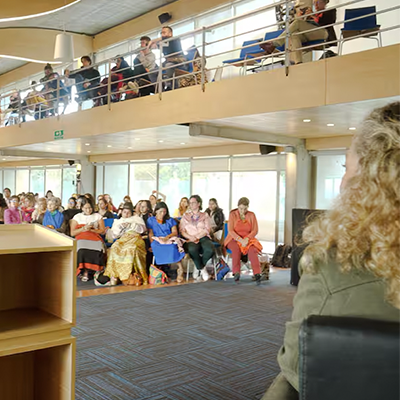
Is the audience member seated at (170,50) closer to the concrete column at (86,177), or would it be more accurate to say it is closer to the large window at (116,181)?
the large window at (116,181)

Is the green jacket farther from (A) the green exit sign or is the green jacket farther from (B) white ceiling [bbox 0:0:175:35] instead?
(B) white ceiling [bbox 0:0:175:35]

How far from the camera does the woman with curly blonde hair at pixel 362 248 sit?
1.03m

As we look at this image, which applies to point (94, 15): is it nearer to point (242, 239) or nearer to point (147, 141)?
point (147, 141)

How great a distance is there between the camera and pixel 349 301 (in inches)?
40.6

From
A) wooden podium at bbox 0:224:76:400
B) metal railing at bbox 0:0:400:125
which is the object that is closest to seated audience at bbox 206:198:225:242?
metal railing at bbox 0:0:400:125

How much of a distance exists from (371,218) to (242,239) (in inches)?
274

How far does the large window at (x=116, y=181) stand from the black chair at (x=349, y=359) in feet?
52.5

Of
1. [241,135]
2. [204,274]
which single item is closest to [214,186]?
[241,135]

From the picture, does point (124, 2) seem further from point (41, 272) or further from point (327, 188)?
point (41, 272)

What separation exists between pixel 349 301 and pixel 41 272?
1846 millimetres

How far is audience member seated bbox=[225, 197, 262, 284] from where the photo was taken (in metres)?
7.96

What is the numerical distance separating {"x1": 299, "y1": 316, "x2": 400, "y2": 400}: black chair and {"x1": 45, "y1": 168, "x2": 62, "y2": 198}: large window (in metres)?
19.6

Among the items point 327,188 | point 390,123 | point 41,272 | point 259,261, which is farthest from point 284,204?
point 390,123

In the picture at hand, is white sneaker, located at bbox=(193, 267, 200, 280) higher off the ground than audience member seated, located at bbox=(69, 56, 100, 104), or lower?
lower
